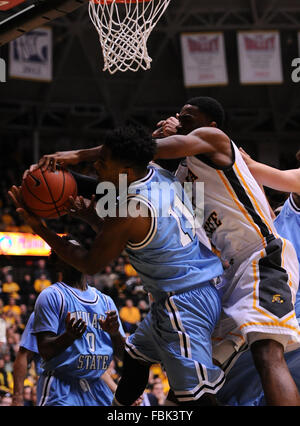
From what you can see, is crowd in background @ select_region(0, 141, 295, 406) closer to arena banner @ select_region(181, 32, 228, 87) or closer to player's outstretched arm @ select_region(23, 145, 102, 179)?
arena banner @ select_region(181, 32, 228, 87)

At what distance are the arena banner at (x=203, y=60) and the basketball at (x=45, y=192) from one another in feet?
31.3

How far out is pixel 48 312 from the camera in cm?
404

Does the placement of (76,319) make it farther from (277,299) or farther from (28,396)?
(28,396)

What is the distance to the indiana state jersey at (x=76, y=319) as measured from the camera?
13.0 ft

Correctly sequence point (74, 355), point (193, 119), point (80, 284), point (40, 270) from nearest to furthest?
point (193, 119)
point (74, 355)
point (80, 284)
point (40, 270)

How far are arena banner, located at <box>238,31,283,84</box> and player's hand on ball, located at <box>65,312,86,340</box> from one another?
920cm

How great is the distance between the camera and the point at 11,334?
9.17 m

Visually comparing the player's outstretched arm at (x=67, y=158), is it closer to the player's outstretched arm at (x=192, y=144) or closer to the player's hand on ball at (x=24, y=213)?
the player's hand on ball at (x=24, y=213)

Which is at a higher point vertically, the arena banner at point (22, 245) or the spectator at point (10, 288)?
the arena banner at point (22, 245)

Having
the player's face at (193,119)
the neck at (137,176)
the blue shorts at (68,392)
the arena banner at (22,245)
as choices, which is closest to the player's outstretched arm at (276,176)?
the player's face at (193,119)

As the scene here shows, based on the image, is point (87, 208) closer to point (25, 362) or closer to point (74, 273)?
point (74, 273)

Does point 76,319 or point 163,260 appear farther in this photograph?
point 76,319

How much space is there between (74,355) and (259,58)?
9.64 metres

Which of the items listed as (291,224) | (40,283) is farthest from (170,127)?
(40,283)
